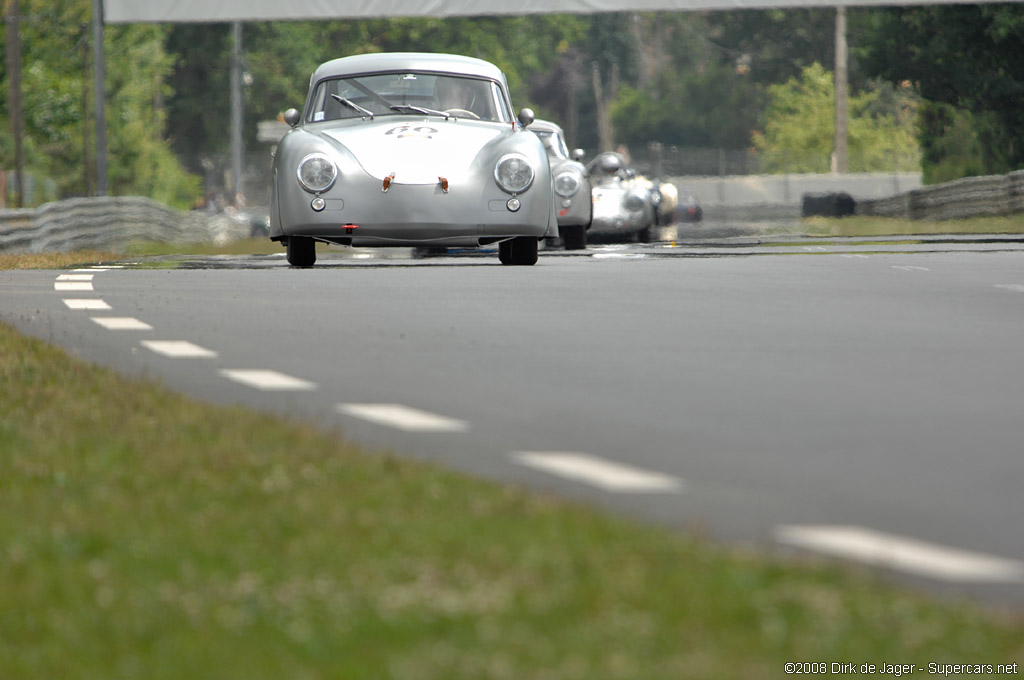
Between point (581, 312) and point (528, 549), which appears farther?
point (581, 312)

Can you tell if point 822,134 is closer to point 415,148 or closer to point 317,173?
point 415,148

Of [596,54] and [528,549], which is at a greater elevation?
[596,54]

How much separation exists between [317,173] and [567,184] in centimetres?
561

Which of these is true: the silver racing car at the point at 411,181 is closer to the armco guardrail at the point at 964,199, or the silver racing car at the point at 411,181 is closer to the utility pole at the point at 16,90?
the armco guardrail at the point at 964,199

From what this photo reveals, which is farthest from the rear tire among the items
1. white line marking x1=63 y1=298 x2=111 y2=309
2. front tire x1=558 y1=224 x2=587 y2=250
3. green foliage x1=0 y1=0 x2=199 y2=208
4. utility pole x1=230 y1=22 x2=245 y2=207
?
utility pole x1=230 y1=22 x2=245 y2=207

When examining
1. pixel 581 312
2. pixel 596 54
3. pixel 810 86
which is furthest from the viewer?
pixel 596 54

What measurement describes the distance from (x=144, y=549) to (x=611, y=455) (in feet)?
6.22

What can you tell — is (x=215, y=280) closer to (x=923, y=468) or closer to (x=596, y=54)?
(x=923, y=468)

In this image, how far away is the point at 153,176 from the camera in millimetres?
68188

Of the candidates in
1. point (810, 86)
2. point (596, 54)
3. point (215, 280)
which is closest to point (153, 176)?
point (810, 86)

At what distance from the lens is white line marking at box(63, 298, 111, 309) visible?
1239 cm

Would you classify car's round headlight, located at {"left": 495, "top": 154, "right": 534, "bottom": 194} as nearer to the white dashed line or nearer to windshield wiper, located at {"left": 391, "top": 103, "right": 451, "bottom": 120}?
windshield wiper, located at {"left": 391, "top": 103, "right": 451, "bottom": 120}

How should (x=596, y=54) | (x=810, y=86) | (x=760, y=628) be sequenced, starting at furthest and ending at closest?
(x=596, y=54) < (x=810, y=86) < (x=760, y=628)

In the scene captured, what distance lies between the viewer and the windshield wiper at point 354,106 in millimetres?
16047
